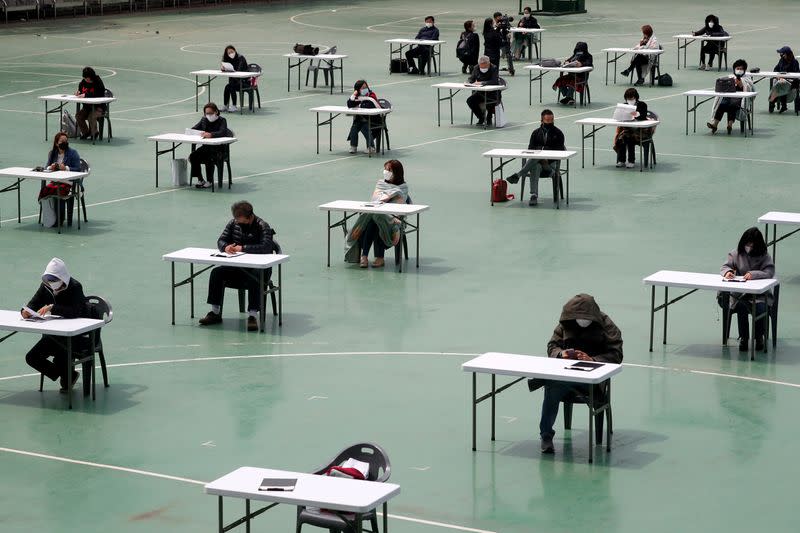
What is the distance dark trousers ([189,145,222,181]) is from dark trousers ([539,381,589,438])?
45.4 ft

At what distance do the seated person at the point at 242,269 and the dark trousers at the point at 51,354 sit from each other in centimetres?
275

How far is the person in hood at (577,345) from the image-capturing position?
1260 centimetres

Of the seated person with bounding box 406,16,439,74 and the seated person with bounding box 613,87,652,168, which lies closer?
the seated person with bounding box 613,87,652,168

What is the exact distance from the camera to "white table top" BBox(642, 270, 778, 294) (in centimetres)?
1521

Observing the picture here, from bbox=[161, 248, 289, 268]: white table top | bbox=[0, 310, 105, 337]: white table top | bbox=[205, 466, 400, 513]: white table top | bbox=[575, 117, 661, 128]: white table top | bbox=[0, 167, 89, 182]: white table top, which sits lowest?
bbox=[205, 466, 400, 513]: white table top

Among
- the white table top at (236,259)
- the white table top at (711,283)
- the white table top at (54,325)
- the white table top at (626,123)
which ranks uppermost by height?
the white table top at (626,123)

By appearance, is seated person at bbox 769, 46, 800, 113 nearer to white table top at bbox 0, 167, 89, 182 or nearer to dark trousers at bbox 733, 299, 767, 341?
white table top at bbox 0, 167, 89, 182

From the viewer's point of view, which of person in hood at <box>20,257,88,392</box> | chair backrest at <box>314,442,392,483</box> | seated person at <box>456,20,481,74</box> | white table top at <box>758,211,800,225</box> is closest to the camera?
chair backrest at <box>314,442,392,483</box>

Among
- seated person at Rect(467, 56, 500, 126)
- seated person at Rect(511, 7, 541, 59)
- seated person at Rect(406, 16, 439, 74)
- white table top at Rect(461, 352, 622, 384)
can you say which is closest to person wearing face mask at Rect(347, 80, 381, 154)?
seated person at Rect(467, 56, 500, 126)

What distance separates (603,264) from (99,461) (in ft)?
29.5

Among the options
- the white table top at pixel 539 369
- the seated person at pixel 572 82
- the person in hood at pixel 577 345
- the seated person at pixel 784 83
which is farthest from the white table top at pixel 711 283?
the seated person at pixel 572 82

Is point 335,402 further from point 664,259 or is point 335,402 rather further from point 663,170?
point 663,170

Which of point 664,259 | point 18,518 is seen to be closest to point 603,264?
point 664,259

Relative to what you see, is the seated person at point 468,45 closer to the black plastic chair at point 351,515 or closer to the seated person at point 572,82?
the seated person at point 572,82
